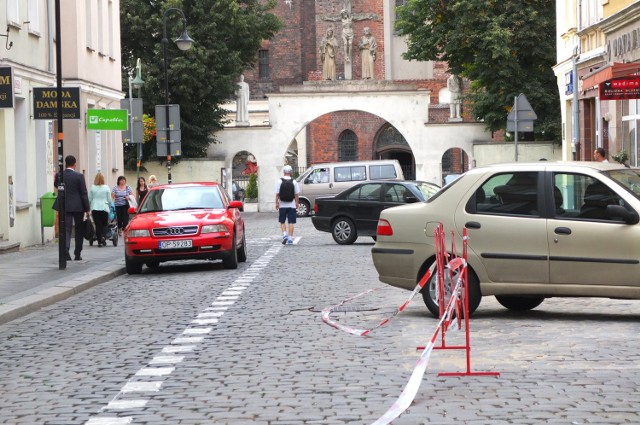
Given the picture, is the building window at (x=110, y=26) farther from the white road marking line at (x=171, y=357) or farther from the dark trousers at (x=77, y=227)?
the white road marking line at (x=171, y=357)

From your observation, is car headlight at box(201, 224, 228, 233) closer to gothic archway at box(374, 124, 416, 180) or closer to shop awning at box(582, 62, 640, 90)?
shop awning at box(582, 62, 640, 90)

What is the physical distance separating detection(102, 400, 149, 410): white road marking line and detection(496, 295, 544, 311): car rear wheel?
6434 mm

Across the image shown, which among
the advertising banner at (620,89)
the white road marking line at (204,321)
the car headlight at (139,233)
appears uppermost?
the advertising banner at (620,89)

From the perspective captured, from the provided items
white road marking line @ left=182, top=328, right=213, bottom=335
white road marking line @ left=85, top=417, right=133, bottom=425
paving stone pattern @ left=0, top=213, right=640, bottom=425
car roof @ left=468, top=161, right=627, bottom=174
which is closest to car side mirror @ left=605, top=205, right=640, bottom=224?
car roof @ left=468, top=161, right=627, bottom=174

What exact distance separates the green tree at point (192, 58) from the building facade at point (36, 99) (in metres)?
11.3

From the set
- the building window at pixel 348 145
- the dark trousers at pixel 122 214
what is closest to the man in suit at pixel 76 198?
the dark trousers at pixel 122 214

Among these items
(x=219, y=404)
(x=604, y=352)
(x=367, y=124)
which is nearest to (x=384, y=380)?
(x=219, y=404)

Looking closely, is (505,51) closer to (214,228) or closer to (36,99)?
(36,99)

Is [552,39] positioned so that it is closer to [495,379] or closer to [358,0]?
[358,0]

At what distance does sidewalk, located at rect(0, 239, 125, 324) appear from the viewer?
1598 centimetres

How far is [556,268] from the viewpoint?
13.0 m

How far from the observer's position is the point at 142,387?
30.2ft

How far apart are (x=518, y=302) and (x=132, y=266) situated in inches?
374

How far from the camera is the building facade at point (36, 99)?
92.2ft
